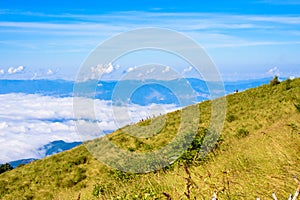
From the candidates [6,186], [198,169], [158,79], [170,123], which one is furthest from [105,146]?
[198,169]

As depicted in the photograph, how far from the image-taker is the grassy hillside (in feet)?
24.1

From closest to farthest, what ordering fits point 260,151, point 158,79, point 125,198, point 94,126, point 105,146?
1. point 125,198
2. point 260,151
3. point 94,126
4. point 158,79
5. point 105,146

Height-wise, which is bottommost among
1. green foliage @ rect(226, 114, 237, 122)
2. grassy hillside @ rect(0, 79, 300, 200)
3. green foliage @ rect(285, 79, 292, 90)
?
grassy hillside @ rect(0, 79, 300, 200)

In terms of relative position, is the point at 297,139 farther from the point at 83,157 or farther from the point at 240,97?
the point at 240,97

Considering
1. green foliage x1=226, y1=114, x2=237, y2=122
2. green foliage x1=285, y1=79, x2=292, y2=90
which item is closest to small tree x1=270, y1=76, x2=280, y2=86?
green foliage x1=285, y1=79, x2=292, y2=90

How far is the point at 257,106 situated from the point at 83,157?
1604 cm

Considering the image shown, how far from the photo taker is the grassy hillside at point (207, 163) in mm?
7359

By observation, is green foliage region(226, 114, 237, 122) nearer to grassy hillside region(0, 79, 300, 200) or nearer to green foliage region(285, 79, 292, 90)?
grassy hillside region(0, 79, 300, 200)

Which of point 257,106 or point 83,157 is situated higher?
point 257,106

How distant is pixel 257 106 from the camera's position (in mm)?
31766

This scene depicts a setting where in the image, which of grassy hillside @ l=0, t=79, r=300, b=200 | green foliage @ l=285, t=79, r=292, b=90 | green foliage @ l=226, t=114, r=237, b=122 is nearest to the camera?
grassy hillside @ l=0, t=79, r=300, b=200

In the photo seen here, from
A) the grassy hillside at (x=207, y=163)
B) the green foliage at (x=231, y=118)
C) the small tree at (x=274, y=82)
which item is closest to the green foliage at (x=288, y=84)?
the grassy hillside at (x=207, y=163)

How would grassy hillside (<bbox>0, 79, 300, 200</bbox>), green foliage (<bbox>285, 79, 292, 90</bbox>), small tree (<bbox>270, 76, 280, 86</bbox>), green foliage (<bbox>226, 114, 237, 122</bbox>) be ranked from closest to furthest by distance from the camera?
grassy hillside (<bbox>0, 79, 300, 200</bbox>) → green foliage (<bbox>226, 114, 237, 122</bbox>) → green foliage (<bbox>285, 79, 292, 90</bbox>) → small tree (<bbox>270, 76, 280, 86</bbox>)

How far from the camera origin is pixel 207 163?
395 inches
